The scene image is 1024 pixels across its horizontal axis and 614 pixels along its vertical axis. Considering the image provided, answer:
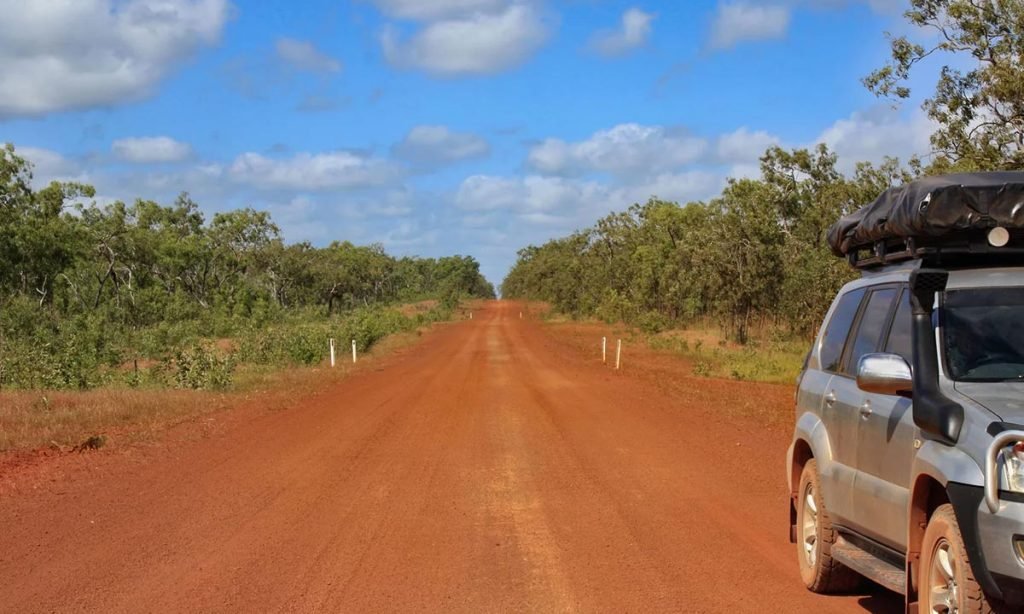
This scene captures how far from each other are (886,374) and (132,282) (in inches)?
2045

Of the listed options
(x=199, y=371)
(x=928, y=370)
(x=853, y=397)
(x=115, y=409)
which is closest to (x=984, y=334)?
(x=928, y=370)

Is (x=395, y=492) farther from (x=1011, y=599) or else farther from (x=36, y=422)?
(x=36, y=422)

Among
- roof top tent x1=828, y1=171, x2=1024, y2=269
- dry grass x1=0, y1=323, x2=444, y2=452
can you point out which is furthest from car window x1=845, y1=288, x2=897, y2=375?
dry grass x1=0, y1=323, x2=444, y2=452

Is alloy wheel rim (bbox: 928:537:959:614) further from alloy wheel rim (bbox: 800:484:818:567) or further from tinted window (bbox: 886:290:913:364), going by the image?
alloy wheel rim (bbox: 800:484:818:567)

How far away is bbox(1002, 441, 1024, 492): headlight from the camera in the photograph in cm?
373

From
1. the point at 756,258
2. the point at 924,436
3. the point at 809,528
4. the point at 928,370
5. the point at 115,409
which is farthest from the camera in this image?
the point at 756,258

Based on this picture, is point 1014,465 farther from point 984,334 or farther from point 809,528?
point 809,528

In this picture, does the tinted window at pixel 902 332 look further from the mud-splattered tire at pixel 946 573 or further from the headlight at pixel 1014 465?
the headlight at pixel 1014 465

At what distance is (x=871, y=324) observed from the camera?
5742 millimetres

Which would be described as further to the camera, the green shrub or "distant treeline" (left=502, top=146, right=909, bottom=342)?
"distant treeline" (left=502, top=146, right=909, bottom=342)

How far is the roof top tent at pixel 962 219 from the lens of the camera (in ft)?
15.3

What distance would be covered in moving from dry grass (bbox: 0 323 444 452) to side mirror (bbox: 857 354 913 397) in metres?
11.1

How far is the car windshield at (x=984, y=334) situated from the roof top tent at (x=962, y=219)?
210mm

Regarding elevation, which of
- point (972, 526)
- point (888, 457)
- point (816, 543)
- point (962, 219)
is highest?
point (962, 219)
